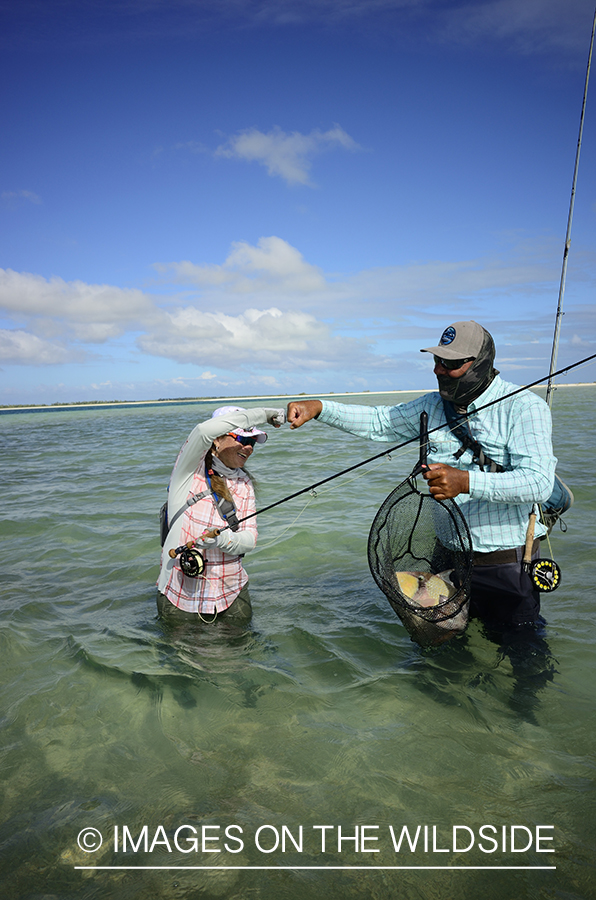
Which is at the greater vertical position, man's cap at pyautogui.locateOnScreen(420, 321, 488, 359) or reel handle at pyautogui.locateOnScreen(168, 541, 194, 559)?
man's cap at pyautogui.locateOnScreen(420, 321, 488, 359)

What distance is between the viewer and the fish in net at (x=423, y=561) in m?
3.77

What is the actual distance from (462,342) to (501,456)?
34.1 inches

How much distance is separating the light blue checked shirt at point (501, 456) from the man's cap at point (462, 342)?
374mm

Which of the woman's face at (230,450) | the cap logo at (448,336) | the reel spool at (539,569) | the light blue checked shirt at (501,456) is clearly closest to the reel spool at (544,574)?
the reel spool at (539,569)

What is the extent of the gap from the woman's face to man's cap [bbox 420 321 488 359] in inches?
68.0

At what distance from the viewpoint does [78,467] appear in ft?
54.6

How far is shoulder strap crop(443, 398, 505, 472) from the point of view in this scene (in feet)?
12.3

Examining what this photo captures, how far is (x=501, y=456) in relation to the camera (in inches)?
146

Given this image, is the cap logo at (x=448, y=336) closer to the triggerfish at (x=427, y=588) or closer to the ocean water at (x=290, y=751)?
the ocean water at (x=290, y=751)

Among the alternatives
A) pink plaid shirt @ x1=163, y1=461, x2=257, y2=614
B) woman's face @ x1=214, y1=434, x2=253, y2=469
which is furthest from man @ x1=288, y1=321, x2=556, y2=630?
pink plaid shirt @ x1=163, y1=461, x2=257, y2=614

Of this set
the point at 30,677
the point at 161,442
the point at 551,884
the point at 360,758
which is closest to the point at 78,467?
the point at 161,442

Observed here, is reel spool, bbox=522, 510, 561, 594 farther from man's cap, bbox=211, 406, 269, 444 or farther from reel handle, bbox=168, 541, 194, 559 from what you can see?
reel handle, bbox=168, 541, 194, 559

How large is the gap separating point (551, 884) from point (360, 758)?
1.19 meters

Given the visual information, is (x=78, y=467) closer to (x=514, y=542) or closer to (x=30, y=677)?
(x=30, y=677)
